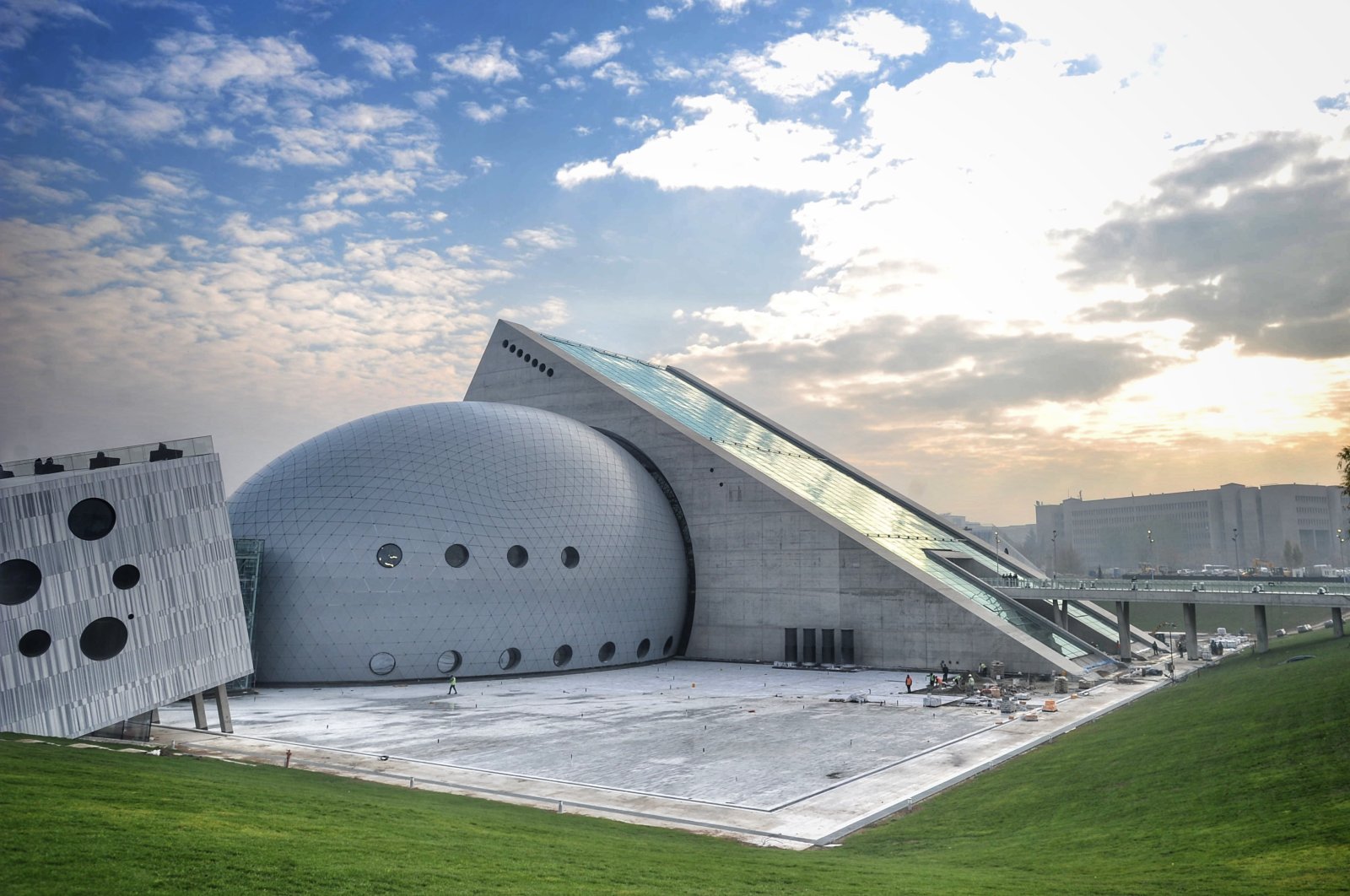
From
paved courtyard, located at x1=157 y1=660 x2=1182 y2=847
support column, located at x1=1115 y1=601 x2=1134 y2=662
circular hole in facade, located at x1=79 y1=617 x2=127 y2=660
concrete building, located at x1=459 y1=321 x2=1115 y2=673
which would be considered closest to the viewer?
paved courtyard, located at x1=157 y1=660 x2=1182 y2=847

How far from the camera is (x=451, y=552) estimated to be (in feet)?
145

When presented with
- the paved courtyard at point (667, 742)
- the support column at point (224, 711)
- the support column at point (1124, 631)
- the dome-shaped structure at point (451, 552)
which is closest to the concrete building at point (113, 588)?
the support column at point (224, 711)

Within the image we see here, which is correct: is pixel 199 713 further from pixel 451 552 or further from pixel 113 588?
pixel 451 552

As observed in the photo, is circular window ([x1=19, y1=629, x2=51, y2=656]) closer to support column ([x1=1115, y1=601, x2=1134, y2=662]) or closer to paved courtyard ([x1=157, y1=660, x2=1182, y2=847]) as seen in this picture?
paved courtyard ([x1=157, y1=660, x2=1182, y2=847])

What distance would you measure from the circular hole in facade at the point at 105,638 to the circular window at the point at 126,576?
0.94 meters

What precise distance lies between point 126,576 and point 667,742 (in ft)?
52.9

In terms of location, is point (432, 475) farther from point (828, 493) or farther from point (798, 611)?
point (828, 493)

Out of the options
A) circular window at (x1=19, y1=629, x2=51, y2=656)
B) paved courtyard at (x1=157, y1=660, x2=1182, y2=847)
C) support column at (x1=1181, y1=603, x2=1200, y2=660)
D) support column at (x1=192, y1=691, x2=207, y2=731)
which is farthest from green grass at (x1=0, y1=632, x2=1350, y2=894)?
support column at (x1=1181, y1=603, x2=1200, y2=660)

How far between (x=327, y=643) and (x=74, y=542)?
18.5 meters

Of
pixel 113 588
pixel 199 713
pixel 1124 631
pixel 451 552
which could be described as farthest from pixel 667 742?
pixel 1124 631

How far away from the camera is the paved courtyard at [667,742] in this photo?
2128cm

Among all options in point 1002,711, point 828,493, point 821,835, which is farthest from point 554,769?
point 828,493

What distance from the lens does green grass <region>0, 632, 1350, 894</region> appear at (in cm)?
1140

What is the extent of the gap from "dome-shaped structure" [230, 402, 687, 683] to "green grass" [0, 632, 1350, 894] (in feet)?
66.0
